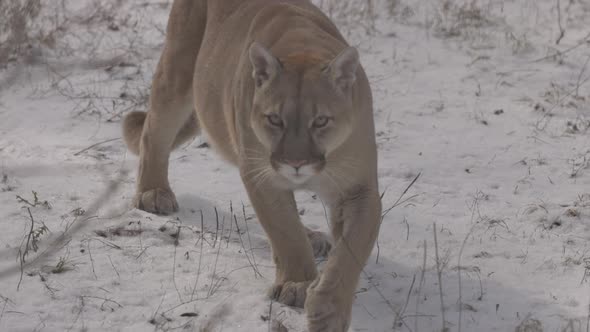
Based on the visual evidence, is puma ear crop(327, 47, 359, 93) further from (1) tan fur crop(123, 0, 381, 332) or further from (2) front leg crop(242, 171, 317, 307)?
(2) front leg crop(242, 171, 317, 307)

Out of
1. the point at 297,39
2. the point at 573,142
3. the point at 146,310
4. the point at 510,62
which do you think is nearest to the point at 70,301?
the point at 146,310

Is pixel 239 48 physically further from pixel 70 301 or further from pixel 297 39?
pixel 70 301

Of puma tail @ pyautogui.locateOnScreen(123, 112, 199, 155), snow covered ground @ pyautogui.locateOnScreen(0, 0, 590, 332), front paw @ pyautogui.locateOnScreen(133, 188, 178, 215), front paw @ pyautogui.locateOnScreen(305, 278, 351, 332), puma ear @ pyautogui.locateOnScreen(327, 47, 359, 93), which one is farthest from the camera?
puma tail @ pyautogui.locateOnScreen(123, 112, 199, 155)

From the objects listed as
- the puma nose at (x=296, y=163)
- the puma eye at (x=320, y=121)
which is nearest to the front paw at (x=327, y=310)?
the puma nose at (x=296, y=163)

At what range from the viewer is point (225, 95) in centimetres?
499

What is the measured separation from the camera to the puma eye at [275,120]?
415 centimetres

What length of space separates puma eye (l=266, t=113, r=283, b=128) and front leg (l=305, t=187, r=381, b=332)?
1.63 feet

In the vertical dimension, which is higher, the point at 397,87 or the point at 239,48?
the point at 239,48

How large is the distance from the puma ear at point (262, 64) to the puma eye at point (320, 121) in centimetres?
31

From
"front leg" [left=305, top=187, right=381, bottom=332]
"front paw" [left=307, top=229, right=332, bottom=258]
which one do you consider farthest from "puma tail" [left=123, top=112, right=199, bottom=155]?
"front leg" [left=305, top=187, right=381, bottom=332]

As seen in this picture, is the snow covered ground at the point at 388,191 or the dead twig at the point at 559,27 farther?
the dead twig at the point at 559,27

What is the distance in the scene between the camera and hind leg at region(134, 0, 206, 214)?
5586 mm

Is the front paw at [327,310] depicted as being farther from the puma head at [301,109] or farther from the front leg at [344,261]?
the puma head at [301,109]

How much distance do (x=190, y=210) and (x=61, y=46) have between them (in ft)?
10.0
